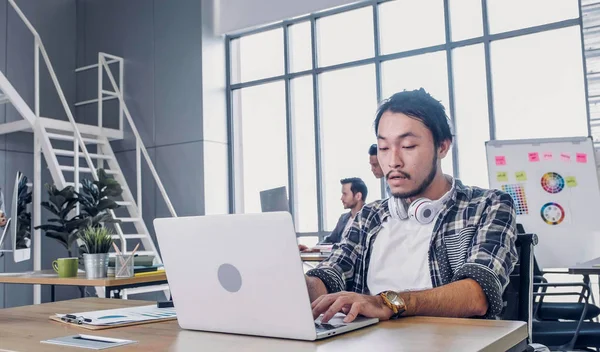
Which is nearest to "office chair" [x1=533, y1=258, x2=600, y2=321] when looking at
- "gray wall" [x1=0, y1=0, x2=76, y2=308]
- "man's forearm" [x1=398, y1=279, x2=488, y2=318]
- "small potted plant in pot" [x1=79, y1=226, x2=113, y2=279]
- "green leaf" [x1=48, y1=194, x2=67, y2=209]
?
"man's forearm" [x1=398, y1=279, x2=488, y2=318]

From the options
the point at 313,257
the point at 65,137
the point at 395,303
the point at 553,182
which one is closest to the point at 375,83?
the point at 553,182

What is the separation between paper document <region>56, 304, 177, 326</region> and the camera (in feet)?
4.37

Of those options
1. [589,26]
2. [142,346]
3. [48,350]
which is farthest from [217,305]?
[589,26]

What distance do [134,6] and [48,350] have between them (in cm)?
683

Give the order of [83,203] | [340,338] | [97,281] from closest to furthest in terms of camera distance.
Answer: [340,338] < [97,281] < [83,203]

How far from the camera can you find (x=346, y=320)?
1186 mm

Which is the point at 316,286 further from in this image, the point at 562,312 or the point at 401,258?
the point at 562,312

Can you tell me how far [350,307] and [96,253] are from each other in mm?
2160

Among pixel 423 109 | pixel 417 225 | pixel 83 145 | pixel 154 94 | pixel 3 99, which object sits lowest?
pixel 417 225

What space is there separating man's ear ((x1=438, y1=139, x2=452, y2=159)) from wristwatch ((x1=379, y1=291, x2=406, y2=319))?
0.57m

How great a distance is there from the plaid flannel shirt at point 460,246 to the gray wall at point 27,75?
5397 mm

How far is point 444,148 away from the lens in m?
1.75

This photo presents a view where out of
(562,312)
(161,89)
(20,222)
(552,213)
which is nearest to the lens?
(20,222)

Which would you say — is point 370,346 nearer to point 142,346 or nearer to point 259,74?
point 142,346
